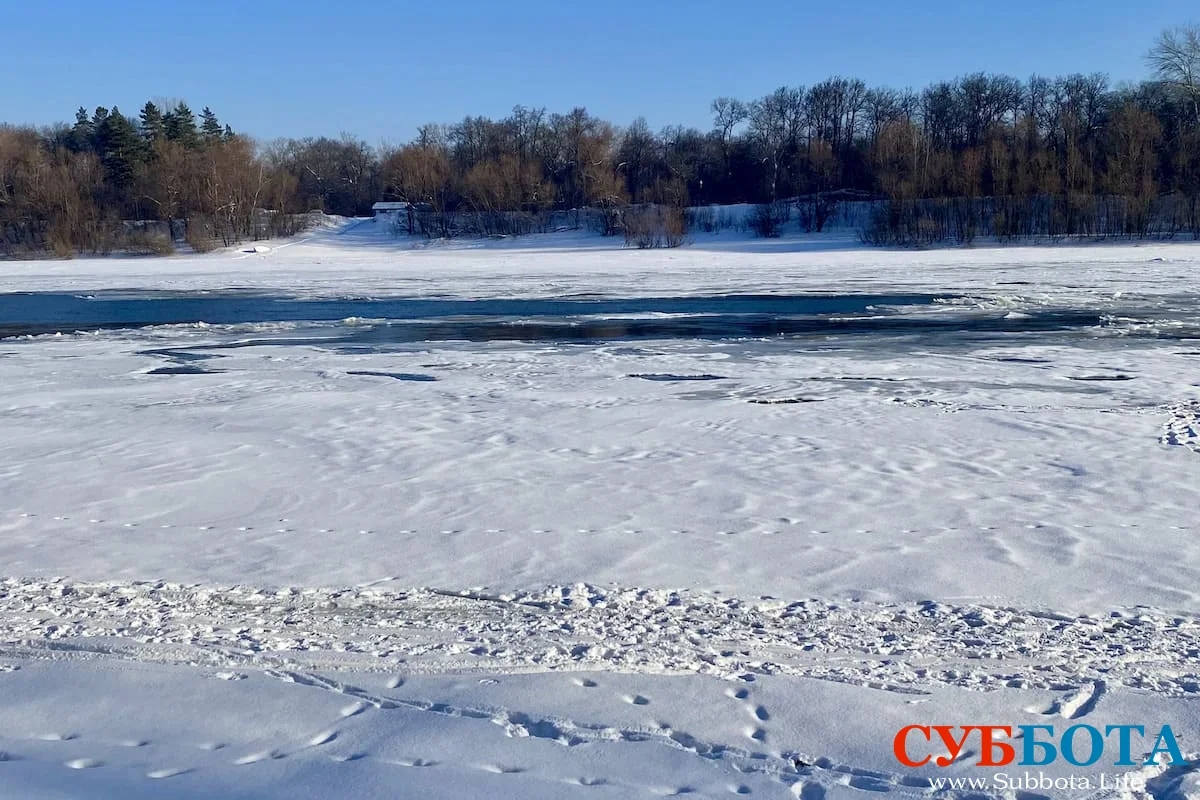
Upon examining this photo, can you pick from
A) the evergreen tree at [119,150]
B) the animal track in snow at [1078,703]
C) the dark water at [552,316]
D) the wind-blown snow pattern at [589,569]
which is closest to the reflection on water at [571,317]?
the dark water at [552,316]

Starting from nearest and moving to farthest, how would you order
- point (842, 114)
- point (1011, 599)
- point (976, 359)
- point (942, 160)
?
1. point (1011, 599)
2. point (976, 359)
3. point (942, 160)
4. point (842, 114)

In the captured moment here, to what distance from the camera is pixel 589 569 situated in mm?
5797

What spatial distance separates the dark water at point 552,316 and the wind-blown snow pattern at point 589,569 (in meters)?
3.19

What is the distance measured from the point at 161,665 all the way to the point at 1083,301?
68.2 feet

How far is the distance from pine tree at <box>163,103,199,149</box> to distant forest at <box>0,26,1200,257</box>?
0.56 feet

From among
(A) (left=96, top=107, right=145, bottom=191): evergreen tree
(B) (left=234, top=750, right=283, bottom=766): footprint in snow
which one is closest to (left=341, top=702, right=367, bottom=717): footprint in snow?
(B) (left=234, top=750, right=283, bottom=766): footprint in snow

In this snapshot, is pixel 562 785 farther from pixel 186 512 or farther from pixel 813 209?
pixel 813 209

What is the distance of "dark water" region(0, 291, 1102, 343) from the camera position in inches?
692

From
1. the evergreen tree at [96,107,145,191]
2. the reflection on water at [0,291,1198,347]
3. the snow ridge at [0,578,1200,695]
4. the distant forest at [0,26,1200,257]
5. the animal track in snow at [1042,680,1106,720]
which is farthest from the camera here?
the evergreen tree at [96,107,145,191]

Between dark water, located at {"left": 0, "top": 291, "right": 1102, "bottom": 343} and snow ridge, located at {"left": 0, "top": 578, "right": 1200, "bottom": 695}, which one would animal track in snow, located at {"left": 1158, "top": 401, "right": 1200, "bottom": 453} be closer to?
snow ridge, located at {"left": 0, "top": 578, "right": 1200, "bottom": 695}

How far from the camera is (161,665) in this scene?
4.57m

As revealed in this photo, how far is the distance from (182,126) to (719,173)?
39961mm

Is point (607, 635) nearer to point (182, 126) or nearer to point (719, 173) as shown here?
point (719, 173)

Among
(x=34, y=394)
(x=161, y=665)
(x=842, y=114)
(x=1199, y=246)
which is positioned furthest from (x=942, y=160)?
(x=161, y=665)
